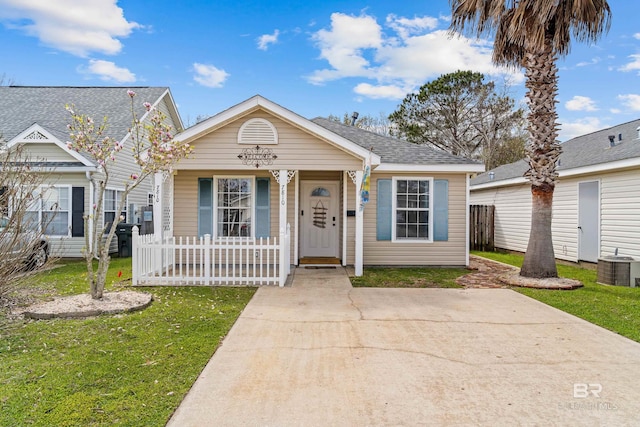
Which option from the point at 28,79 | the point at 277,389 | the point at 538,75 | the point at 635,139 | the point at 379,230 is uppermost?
the point at 28,79

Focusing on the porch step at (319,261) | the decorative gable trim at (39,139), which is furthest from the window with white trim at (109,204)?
the porch step at (319,261)

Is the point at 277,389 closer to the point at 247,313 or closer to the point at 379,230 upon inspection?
the point at 247,313

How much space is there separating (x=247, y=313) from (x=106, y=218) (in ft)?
29.1

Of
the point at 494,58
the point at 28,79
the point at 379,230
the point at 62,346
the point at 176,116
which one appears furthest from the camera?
the point at 28,79

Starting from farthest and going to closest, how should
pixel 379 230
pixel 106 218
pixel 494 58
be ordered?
pixel 106 218
pixel 379 230
pixel 494 58

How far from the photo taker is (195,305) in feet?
20.5

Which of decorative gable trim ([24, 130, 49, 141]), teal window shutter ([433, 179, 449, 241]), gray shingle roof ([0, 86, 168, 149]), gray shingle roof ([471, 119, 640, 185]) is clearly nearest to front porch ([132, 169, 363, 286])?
teal window shutter ([433, 179, 449, 241])

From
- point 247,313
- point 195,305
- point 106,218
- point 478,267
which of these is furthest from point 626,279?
point 106,218

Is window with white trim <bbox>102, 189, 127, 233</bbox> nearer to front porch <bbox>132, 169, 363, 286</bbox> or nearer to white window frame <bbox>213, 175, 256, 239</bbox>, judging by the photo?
front porch <bbox>132, 169, 363, 286</bbox>

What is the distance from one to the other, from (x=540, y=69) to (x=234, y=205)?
7.95 meters

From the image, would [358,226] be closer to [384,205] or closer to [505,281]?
[384,205]

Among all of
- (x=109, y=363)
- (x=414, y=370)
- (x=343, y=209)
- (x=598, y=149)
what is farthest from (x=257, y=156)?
(x=598, y=149)

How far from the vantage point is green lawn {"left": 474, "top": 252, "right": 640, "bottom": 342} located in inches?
213

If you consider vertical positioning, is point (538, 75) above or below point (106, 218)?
above
